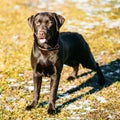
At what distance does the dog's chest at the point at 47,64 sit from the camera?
8305mm

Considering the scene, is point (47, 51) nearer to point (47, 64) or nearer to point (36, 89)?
point (47, 64)

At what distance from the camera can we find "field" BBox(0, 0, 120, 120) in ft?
27.7

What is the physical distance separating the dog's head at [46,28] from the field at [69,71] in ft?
5.27

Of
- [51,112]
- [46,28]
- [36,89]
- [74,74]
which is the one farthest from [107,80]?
[46,28]

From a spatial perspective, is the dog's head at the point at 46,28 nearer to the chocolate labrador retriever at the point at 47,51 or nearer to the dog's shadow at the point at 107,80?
the chocolate labrador retriever at the point at 47,51

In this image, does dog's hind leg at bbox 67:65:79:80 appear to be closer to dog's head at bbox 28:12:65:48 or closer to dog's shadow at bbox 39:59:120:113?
dog's shadow at bbox 39:59:120:113

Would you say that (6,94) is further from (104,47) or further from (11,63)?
(104,47)

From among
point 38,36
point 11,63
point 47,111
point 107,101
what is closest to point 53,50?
point 38,36

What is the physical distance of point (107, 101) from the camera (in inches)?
358

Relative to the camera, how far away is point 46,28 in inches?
314

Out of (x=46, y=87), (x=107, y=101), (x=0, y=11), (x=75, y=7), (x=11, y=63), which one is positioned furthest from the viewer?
(x=75, y=7)

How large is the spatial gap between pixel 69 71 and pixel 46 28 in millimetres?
4047

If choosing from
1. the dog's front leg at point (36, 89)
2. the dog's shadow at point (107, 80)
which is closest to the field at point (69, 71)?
the dog's shadow at point (107, 80)

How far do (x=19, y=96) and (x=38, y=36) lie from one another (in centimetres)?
218
